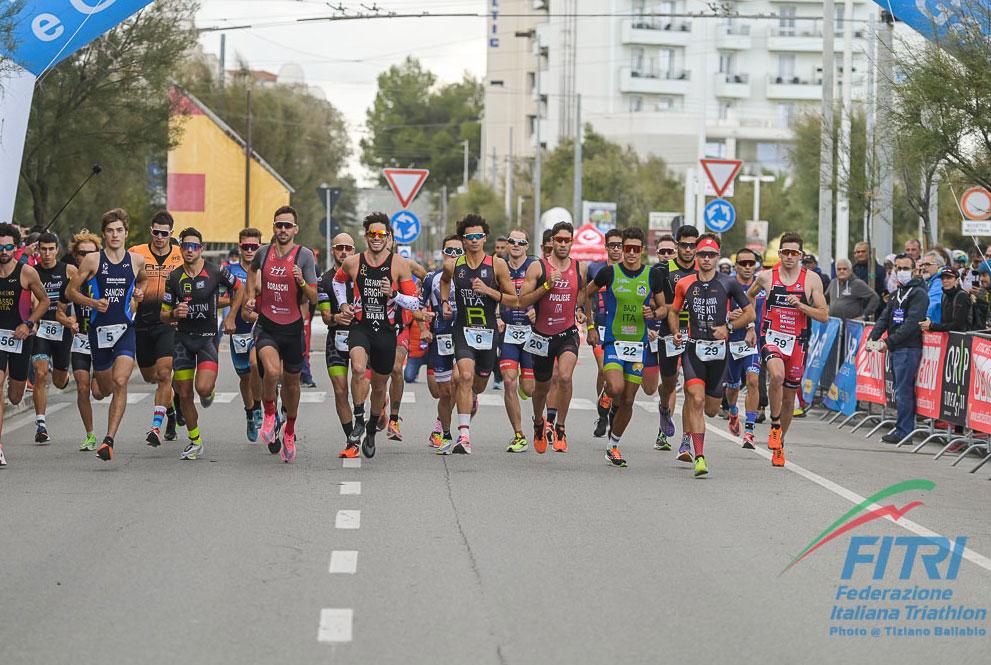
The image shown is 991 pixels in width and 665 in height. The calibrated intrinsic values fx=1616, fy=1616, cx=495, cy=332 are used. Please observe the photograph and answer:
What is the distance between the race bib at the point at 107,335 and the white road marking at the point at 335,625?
264 inches

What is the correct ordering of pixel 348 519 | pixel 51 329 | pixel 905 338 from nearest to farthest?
pixel 348 519, pixel 51 329, pixel 905 338

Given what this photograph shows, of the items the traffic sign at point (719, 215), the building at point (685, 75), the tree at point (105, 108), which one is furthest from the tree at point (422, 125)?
the traffic sign at point (719, 215)

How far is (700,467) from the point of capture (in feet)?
43.1

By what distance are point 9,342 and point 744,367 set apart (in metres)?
7.46

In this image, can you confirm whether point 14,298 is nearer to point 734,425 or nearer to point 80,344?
point 80,344

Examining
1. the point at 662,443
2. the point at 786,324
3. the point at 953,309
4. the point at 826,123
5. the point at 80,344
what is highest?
the point at 826,123

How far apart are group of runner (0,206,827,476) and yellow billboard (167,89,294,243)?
111 ft

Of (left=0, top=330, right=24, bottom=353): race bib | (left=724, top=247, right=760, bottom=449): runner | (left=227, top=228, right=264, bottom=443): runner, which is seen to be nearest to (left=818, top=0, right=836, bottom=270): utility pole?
(left=724, top=247, right=760, bottom=449): runner

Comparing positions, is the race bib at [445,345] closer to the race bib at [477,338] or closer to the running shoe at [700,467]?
the race bib at [477,338]

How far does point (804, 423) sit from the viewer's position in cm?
1956

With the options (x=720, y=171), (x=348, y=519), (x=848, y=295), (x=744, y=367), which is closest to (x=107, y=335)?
(x=348, y=519)

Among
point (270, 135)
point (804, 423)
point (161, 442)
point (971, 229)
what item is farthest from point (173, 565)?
point (270, 135)

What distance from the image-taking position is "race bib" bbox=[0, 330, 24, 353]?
13828 millimetres

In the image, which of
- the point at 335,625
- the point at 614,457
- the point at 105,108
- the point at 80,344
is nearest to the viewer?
the point at 335,625
